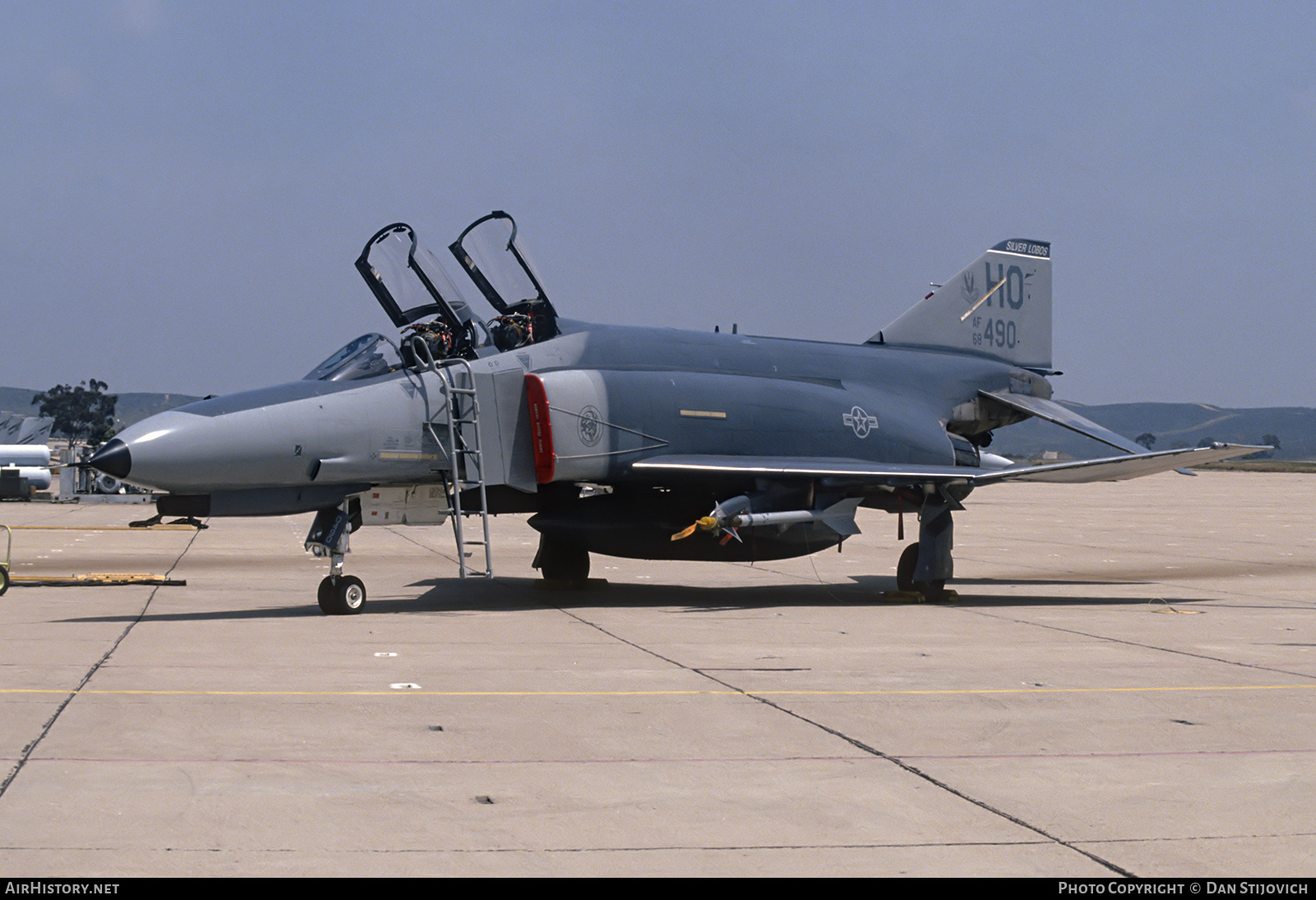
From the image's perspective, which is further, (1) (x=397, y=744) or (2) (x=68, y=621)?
(2) (x=68, y=621)

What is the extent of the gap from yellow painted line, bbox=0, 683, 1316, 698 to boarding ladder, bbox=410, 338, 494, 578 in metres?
5.10

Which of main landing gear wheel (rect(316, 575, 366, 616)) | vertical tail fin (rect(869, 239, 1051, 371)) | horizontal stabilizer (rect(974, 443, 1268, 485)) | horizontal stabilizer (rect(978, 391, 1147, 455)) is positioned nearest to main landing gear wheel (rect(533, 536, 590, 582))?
main landing gear wheel (rect(316, 575, 366, 616))

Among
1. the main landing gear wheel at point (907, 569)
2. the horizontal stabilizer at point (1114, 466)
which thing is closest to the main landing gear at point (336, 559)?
the main landing gear wheel at point (907, 569)

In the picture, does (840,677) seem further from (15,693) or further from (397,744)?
(15,693)

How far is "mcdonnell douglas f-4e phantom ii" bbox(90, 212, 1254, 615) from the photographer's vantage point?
40.0ft

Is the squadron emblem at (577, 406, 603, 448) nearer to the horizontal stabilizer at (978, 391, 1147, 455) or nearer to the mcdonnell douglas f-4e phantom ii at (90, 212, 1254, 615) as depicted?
the mcdonnell douglas f-4e phantom ii at (90, 212, 1254, 615)

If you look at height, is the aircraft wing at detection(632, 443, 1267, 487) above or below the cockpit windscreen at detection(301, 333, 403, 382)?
below

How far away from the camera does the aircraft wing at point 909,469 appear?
14094 millimetres

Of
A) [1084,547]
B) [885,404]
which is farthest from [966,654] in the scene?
[1084,547]

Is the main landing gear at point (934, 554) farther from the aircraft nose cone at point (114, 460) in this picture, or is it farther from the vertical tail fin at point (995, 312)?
the aircraft nose cone at point (114, 460)

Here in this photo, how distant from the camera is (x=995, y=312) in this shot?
65.5 ft

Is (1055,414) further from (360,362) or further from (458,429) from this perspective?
(360,362)

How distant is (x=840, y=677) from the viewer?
906 cm

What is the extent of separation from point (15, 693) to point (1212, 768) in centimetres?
672
